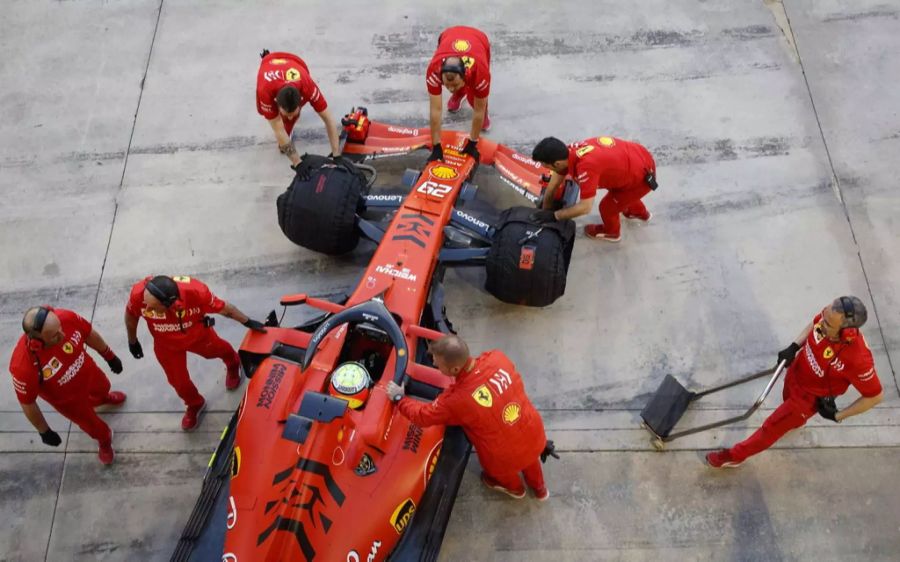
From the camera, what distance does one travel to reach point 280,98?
6.00m

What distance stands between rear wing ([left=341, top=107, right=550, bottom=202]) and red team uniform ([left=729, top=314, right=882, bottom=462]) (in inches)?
98.9

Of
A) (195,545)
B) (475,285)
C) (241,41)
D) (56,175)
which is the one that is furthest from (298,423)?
(241,41)

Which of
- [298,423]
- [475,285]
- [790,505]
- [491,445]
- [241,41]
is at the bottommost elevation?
[790,505]

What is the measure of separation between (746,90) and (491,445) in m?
5.25

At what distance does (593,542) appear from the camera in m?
5.06

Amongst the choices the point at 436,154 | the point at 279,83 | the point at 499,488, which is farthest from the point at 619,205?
the point at 279,83

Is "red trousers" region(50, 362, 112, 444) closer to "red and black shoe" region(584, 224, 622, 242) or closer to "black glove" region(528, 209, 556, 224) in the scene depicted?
"black glove" region(528, 209, 556, 224)

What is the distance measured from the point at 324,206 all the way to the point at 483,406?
95.9 inches

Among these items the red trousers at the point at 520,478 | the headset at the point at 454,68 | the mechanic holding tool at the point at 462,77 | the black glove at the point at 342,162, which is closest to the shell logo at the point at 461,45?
the mechanic holding tool at the point at 462,77

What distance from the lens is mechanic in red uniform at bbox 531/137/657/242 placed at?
5558 mm

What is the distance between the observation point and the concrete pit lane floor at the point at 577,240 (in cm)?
520

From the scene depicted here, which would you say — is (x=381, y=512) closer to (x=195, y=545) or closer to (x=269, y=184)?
(x=195, y=545)

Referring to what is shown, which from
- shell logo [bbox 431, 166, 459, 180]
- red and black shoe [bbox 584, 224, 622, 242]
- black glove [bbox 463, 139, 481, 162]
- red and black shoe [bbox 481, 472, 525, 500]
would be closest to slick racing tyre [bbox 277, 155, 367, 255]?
shell logo [bbox 431, 166, 459, 180]

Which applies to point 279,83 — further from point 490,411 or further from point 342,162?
point 490,411
